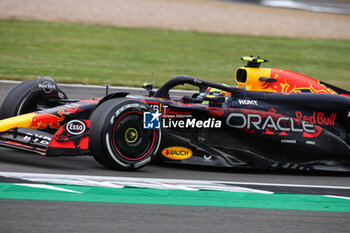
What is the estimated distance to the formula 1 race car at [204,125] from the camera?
5875 millimetres

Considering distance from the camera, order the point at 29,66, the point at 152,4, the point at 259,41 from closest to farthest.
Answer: the point at 29,66 < the point at 259,41 < the point at 152,4

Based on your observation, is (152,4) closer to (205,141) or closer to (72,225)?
(205,141)

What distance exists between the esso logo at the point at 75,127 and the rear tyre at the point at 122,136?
181mm

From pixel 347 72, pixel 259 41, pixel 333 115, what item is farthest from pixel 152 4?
pixel 333 115

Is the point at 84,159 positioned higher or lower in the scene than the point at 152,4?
lower

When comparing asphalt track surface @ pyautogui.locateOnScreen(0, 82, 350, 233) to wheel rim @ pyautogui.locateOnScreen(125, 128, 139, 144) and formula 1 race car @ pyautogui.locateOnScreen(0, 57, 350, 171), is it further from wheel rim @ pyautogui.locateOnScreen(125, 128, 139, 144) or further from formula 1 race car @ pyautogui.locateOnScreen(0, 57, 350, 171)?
wheel rim @ pyautogui.locateOnScreen(125, 128, 139, 144)

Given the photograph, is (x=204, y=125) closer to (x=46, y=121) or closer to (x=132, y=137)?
(x=132, y=137)

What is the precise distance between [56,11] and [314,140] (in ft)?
73.1

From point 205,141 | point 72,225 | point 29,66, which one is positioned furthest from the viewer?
point 29,66

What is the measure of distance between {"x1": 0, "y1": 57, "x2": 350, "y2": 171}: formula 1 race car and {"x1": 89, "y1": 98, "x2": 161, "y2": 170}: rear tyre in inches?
0.4

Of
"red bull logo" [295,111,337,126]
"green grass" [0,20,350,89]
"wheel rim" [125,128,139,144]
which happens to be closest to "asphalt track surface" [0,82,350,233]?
"wheel rim" [125,128,139,144]

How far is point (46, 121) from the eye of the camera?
6371 mm

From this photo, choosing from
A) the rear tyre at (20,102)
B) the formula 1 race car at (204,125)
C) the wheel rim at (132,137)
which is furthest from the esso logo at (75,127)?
the rear tyre at (20,102)

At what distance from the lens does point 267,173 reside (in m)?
6.68
